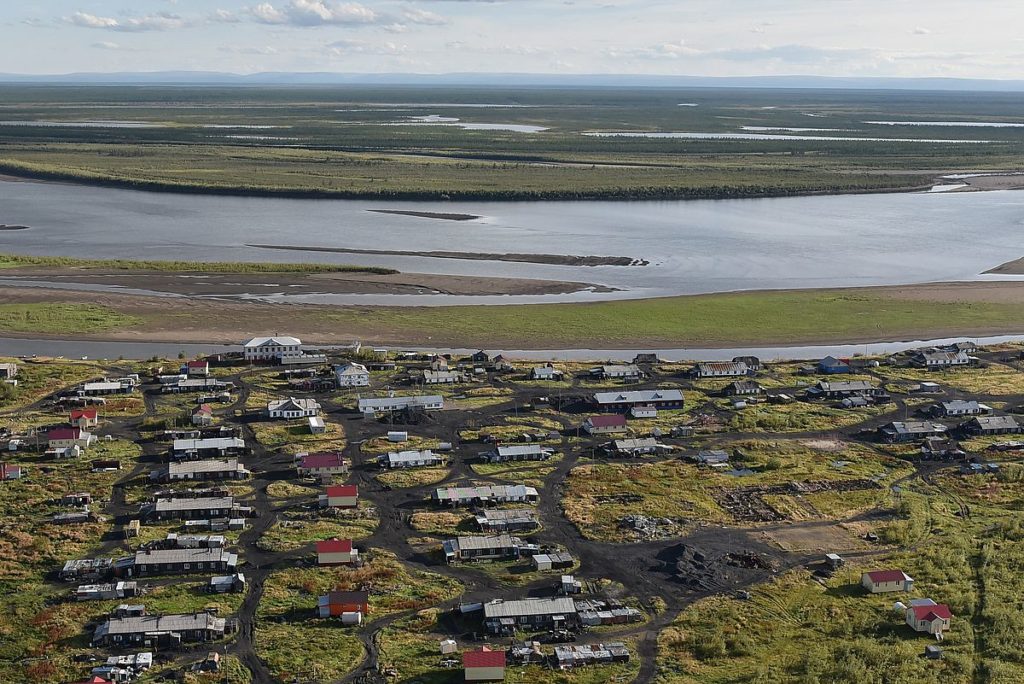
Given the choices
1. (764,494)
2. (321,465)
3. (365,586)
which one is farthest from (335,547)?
(764,494)

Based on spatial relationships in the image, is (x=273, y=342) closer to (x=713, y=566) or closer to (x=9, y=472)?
(x=9, y=472)

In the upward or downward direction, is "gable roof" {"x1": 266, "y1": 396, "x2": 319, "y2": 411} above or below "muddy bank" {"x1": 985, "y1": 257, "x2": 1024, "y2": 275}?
below

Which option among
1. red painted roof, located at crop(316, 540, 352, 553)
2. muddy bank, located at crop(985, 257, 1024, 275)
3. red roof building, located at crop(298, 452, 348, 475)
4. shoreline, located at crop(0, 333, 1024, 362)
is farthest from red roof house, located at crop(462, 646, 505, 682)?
muddy bank, located at crop(985, 257, 1024, 275)

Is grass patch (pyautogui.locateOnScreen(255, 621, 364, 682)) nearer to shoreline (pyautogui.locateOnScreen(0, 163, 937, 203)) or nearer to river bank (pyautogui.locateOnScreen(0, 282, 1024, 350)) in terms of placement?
river bank (pyautogui.locateOnScreen(0, 282, 1024, 350))

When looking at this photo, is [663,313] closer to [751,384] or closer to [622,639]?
[751,384]

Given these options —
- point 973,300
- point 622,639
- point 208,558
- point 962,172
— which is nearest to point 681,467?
point 622,639

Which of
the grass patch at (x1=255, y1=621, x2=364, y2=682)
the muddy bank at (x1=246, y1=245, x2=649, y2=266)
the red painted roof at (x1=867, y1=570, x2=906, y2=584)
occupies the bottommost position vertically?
the grass patch at (x1=255, y1=621, x2=364, y2=682)

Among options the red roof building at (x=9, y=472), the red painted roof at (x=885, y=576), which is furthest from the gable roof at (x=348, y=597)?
the red roof building at (x=9, y=472)
